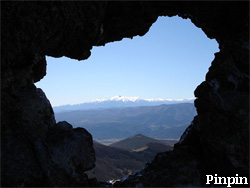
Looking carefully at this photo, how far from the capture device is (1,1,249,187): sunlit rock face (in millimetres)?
12547

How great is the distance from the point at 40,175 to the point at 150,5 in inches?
503

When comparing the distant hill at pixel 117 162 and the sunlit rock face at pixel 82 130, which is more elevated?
the sunlit rock face at pixel 82 130

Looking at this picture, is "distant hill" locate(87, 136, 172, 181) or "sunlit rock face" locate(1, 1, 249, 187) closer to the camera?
"sunlit rock face" locate(1, 1, 249, 187)

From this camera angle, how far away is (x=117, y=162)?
291 ft

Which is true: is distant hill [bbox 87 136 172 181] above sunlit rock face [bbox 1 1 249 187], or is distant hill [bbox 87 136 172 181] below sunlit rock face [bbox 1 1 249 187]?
below

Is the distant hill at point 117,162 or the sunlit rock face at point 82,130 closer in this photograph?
the sunlit rock face at point 82,130

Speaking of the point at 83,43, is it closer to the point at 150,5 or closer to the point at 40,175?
the point at 150,5

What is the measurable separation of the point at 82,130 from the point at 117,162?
76.7 m

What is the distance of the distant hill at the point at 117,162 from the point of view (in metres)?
73.5

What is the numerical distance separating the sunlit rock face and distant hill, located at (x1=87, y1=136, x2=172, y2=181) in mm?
57137

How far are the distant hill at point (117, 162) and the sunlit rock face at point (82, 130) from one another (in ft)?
187

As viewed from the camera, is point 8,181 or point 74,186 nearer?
point 8,181

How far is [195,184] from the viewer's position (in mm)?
14203

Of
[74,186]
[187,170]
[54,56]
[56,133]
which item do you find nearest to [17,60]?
[54,56]
